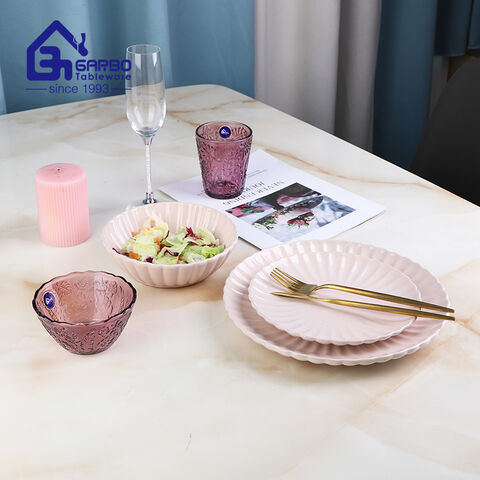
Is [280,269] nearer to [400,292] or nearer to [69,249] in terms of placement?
[400,292]

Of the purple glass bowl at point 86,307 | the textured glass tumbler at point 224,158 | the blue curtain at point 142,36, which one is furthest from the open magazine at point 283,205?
the blue curtain at point 142,36

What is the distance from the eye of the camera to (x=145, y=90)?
993 millimetres

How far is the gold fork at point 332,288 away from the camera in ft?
2.52

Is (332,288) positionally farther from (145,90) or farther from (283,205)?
(145,90)

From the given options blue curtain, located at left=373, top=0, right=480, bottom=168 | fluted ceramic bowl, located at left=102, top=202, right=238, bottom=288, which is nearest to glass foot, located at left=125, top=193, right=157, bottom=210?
fluted ceramic bowl, located at left=102, top=202, right=238, bottom=288

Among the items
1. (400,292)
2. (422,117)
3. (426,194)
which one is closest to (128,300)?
(400,292)

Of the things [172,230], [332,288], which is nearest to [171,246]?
[172,230]

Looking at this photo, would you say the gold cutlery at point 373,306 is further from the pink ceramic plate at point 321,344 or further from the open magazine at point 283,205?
the open magazine at point 283,205

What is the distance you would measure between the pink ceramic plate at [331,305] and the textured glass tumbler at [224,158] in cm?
27

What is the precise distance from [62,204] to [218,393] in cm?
38

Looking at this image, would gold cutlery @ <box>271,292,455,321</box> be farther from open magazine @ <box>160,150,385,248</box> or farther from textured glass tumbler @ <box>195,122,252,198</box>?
textured glass tumbler @ <box>195,122,252,198</box>

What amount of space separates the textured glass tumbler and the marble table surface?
0.16 meters

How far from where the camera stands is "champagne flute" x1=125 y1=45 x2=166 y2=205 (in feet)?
3.20

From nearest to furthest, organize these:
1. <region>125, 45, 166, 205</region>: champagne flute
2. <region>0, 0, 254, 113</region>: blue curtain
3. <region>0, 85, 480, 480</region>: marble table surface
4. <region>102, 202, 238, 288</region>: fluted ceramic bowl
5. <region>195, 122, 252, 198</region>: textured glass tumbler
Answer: <region>0, 85, 480, 480</region>: marble table surface → <region>102, 202, 238, 288</region>: fluted ceramic bowl → <region>125, 45, 166, 205</region>: champagne flute → <region>195, 122, 252, 198</region>: textured glass tumbler → <region>0, 0, 254, 113</region>: blue curtain
